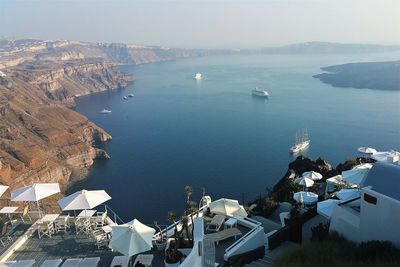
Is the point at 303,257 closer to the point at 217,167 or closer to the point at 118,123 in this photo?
the point at 217,167

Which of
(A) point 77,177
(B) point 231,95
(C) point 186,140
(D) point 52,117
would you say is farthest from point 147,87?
(A) point 77,177

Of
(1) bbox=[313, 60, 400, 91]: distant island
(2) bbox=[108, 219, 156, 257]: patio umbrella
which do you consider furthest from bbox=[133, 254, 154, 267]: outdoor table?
(1) bbox=[313, 60, 400, 91]: distant island

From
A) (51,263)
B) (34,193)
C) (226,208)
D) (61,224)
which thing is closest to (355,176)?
(226,208)

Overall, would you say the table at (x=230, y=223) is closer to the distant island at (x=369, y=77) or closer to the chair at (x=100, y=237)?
the chair at (x=100, y=237)

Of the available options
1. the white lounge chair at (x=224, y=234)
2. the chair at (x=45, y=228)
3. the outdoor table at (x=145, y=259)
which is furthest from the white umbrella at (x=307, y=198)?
the chair at (x=45, y=228)

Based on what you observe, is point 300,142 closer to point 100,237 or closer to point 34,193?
point 34,193

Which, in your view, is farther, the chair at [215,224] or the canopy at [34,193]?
the canopy at [34,193]

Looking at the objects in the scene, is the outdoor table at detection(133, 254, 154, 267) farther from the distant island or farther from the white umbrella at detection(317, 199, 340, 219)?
the distant island
